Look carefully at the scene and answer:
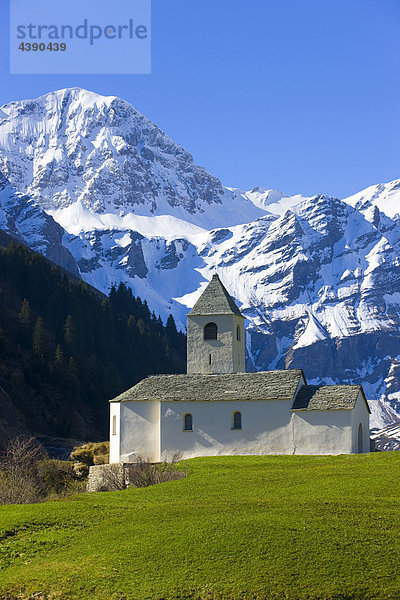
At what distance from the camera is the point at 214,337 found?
7150cm

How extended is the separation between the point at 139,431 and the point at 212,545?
34828mm

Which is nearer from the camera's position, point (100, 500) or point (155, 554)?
point (155, 554)

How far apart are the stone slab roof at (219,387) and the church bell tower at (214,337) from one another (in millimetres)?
3330

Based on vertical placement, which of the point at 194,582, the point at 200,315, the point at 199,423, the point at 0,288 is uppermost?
the point at 0,288

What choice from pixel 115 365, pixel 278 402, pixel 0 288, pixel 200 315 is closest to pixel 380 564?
pixel 278 402

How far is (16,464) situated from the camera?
53188mm

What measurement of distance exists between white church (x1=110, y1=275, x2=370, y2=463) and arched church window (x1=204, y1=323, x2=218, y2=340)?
3.89 meters

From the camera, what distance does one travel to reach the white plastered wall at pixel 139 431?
6544 cm

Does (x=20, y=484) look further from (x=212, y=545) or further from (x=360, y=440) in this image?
(x=360, y=440)

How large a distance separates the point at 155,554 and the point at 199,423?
1310 inches

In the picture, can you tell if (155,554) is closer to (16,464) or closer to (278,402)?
(16,464)

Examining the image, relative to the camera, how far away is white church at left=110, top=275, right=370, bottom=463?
60.9m

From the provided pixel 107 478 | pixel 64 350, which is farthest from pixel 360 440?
pixel 64 350

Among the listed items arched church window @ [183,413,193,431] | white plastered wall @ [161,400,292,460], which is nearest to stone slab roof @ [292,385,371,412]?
white plastered wall @ [161,400,292,460]
